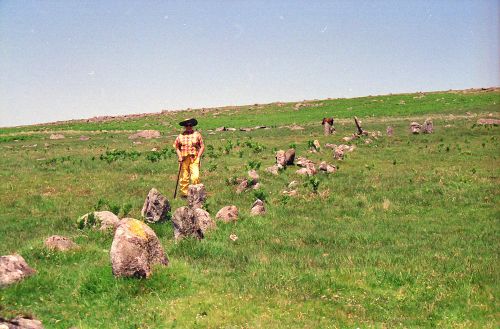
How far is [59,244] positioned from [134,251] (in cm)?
368

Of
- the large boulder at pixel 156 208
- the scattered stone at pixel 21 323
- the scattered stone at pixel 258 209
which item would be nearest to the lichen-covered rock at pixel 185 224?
the large boulder at pixel 156 208

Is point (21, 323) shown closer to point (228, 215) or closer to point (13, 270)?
point (13, 270)

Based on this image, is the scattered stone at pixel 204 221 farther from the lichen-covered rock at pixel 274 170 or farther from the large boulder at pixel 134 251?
the lichen-covered rock at pixel 274 170

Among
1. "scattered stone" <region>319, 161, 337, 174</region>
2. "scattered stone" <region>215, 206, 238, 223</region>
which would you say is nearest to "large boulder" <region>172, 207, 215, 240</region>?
"scattered stone" <region>215, 206, 238, 223</region>

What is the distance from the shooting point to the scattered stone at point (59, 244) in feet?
42.5

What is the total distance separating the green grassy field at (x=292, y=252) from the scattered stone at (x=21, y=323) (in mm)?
→ 415

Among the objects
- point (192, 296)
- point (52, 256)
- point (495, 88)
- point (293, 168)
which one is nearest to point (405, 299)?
point (192, 296)

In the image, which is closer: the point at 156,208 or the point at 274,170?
the point at 156,208

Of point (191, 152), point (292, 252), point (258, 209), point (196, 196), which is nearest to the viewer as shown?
Result: point (292, 252)

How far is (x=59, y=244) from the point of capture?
1310cm

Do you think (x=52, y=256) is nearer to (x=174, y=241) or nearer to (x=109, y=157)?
(x=174, y=241)

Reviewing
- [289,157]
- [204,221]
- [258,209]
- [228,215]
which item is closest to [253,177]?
[289,157]

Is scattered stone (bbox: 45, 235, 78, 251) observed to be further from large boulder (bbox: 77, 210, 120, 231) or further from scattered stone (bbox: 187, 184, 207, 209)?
scattered stone (bbox: 187, 184, 207, 209)

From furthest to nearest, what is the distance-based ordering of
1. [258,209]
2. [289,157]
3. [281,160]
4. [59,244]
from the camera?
1. [289,157]
2. [281,160]
3. [258,209]
4. [59,244]
